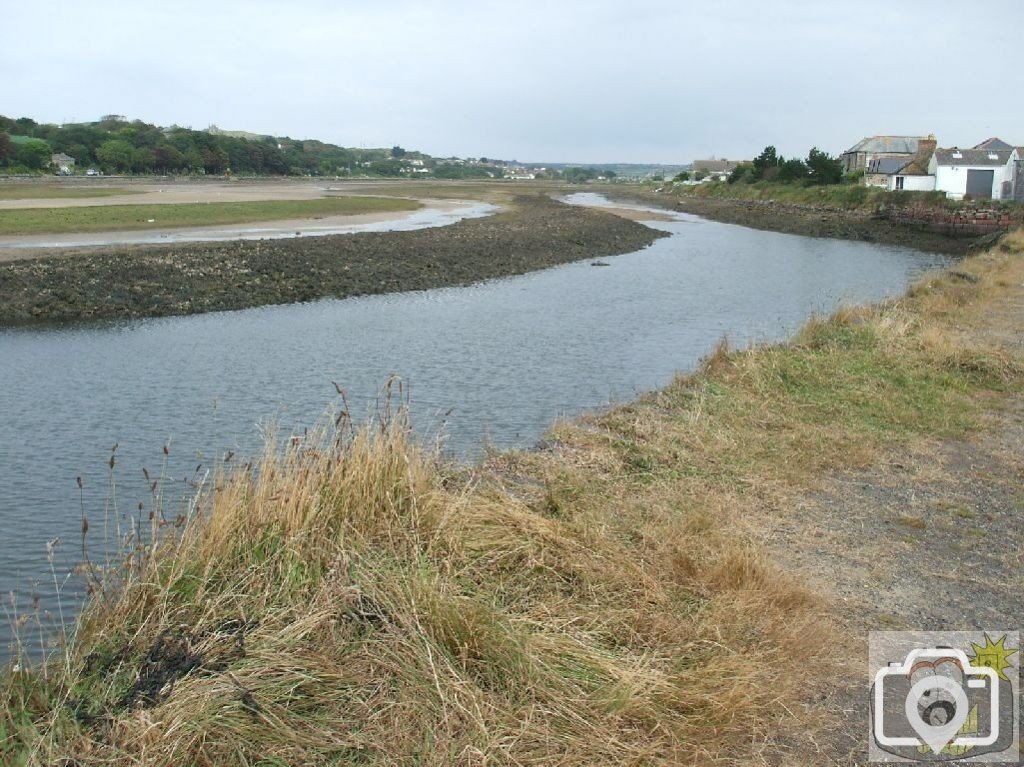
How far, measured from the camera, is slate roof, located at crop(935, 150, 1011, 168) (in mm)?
63969

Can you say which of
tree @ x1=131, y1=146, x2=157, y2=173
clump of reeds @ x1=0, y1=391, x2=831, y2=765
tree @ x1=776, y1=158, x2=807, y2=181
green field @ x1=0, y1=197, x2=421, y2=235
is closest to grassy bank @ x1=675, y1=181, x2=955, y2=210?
tree @ x1=776, y1=158, x2=807, y2=181

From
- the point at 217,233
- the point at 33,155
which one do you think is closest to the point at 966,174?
the point at 217,233

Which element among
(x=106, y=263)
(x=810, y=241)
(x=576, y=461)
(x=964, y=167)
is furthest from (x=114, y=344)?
(x=964, y=167)

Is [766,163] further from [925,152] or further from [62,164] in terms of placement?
[62,164]

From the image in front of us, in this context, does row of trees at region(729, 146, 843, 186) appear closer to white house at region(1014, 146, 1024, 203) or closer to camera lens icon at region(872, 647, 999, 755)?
white house at region(1014, 146, 1024, 203)

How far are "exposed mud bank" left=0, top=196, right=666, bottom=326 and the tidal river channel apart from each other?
131 cm

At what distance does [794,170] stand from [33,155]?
76925mm

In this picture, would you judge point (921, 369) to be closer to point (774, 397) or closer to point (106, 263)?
point (774, 397)

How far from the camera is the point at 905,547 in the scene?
22.8ft

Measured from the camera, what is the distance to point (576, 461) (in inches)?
355

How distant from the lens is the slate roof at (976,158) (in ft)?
210

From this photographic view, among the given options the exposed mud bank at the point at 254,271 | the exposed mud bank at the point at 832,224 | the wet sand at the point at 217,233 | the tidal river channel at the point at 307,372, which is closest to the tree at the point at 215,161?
the exposed mud bank at the point at 832,224

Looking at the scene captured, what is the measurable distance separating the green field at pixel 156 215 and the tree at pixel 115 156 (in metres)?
54.0

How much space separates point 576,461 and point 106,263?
22287 mm
